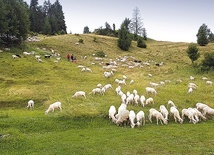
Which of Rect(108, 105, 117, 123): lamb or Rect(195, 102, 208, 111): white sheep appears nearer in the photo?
Rect(108, 105, 117, 123): lamb

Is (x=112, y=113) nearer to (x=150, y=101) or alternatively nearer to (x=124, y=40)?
(x=150, y=101)

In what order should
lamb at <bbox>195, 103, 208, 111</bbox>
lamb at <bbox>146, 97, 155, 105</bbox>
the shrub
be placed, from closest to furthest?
lamb at <bbox>195, 103, 208, 111</bbox>
lamb at <bbox>146, 97, 155, 105</bbox>
the shrub

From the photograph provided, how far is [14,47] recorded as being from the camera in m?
65.3

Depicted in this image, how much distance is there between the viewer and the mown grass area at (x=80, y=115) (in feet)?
71.2

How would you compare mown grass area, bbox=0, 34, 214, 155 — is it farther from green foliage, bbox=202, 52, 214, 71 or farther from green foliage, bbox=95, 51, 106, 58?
green foliage, bbox=95, 51, 106, 58

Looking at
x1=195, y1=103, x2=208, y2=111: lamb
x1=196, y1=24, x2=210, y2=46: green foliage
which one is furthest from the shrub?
x1=195, y1=103, x2=208, y2=111: lamb

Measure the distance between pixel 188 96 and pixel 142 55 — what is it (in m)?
50.3

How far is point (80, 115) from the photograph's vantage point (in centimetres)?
2852

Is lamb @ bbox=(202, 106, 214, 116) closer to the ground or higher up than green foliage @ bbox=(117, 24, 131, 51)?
closer to the ground

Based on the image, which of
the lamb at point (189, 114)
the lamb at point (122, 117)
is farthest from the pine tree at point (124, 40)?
the lamb at point (122, 117)

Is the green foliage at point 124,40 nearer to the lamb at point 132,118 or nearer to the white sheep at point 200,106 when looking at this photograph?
the white sheep at point 200,106

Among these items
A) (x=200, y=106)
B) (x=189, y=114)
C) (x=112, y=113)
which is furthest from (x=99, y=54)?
(x=189, y=114)

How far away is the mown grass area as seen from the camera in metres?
21.7

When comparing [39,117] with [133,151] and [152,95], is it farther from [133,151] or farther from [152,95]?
[152,95]
